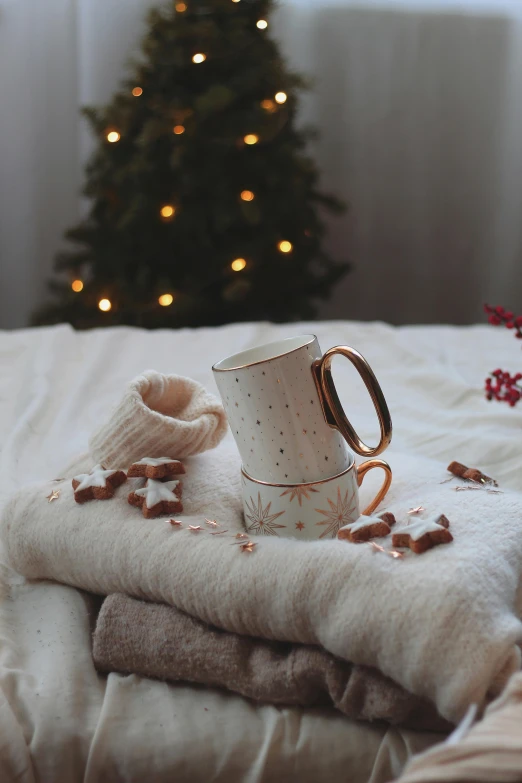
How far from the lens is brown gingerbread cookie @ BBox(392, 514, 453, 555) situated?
0.46m

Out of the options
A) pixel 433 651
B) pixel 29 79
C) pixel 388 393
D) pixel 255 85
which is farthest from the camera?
pixel 29 79

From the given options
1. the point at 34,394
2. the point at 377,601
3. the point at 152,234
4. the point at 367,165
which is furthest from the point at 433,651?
the point at 367,165

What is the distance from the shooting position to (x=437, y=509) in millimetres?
535

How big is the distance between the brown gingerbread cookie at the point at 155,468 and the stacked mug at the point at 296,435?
0.06 meters

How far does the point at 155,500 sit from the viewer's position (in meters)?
0.55

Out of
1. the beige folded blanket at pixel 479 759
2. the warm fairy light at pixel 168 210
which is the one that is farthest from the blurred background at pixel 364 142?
the beige folded blanket at pixel 479 759

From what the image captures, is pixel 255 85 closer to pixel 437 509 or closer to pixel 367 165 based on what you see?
pixel 367 165

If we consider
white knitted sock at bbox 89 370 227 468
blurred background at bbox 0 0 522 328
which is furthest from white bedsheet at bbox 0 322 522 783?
blurred background at bbox 0 0 522 328

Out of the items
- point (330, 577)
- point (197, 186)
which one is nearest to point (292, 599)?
point (330, 577)

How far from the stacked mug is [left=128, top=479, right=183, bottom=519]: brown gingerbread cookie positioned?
58mm

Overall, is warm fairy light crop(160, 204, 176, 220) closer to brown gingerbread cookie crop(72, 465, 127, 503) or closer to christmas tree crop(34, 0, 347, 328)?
christmas tree crop(34, 0, 347, 328)

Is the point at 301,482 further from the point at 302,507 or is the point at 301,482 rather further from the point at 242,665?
the point at 242,665

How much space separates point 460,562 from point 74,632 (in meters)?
0.28

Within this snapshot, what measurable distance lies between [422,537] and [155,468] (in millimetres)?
217
